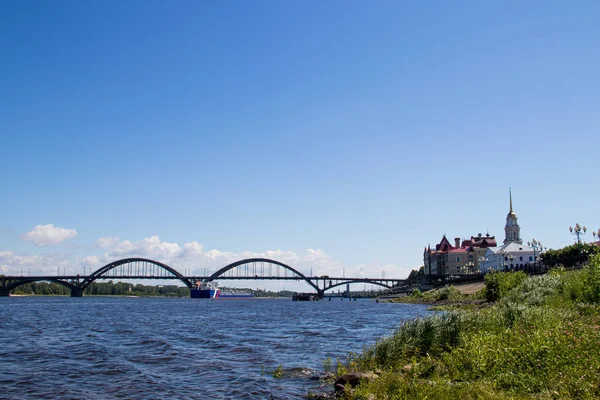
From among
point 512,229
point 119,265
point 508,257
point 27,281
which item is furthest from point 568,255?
point 27,281

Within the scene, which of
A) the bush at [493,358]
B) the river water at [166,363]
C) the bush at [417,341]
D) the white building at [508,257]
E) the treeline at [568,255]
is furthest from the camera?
the white building at [508,257]

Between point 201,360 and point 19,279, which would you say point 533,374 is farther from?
point 19,279

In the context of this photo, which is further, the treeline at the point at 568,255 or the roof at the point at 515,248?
the roof at the point at 515,248

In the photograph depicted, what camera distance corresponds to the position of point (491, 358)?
45.3 feet

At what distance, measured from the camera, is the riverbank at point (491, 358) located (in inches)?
455

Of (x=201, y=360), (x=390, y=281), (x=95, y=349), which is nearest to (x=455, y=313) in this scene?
(x=201, y=360)

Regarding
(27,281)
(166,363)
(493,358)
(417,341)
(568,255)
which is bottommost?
(27,281)

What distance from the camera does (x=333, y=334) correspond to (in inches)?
1383

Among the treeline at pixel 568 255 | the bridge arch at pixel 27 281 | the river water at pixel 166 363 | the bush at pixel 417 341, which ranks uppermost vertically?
the treeline at pixel 568 255

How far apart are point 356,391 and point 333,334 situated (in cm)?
2204

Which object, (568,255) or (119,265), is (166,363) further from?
(119,265)

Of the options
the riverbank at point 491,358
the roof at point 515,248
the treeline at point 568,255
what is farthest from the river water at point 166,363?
the roof at point 515,248

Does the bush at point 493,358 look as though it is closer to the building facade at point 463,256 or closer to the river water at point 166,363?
the river water at point 166,363

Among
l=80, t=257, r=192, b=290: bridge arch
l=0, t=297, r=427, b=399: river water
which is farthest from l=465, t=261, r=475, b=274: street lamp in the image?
l=0, t=297, r=427, b=399: river water
